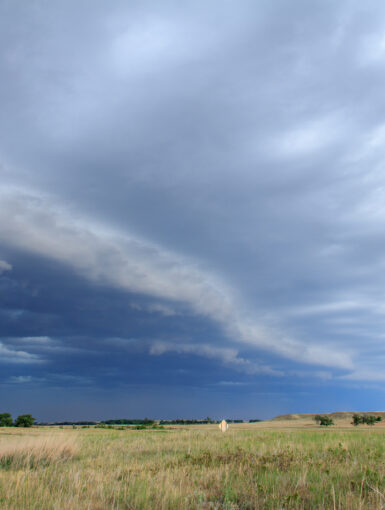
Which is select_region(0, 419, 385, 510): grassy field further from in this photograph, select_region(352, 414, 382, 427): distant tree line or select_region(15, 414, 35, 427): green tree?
select_region(15, 414, 35, 427): green tree

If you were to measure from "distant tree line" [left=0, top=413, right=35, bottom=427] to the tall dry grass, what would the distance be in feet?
336

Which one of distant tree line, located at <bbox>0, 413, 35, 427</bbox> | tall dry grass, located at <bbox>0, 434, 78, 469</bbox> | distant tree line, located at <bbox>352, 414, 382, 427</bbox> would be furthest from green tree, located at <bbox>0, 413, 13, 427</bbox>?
tall dry grass, located at <bbox>0, 434, 78, 469</bbox>

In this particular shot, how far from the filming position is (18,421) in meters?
107

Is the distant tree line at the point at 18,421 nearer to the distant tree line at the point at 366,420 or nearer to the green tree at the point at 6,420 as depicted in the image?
the green tree at the point at 6,420

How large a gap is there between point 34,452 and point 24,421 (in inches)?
4129

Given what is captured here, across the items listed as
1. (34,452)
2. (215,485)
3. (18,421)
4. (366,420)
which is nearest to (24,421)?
(18,421)

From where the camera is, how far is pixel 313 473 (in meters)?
10.8

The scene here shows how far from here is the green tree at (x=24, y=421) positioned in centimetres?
10625

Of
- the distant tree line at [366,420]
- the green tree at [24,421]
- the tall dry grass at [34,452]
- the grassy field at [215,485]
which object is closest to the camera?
the grassy field at [215,485]

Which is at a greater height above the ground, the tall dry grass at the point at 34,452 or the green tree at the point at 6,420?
the tall dry grass at the point at 34,452

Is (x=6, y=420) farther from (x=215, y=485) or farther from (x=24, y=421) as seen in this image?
(x=215, y=485)

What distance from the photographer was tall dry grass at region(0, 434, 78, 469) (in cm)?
1525

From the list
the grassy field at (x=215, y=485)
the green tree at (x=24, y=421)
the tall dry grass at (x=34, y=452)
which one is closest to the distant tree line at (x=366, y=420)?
the grassy field at (x=215, y=485)

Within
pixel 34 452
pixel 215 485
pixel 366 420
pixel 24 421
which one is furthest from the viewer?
pixel 24 421
